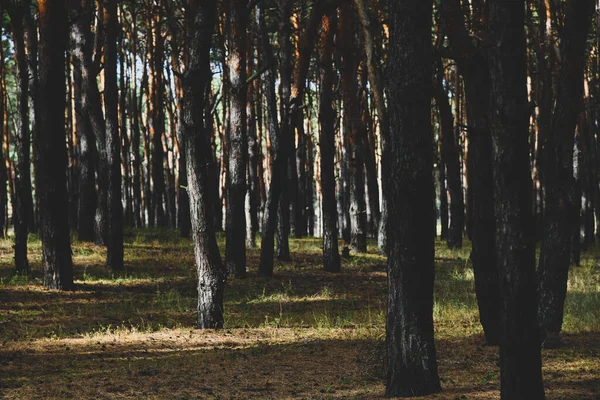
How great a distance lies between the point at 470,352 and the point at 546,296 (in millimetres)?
1392

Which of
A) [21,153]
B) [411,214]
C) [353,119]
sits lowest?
[411,214]

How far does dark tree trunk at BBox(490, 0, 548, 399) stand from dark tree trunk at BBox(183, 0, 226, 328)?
5.38 m

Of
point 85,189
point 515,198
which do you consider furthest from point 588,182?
point 515,198

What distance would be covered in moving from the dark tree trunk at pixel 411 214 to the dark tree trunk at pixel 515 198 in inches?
39.2

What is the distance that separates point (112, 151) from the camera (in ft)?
51.9

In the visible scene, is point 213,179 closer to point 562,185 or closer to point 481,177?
point 562,185

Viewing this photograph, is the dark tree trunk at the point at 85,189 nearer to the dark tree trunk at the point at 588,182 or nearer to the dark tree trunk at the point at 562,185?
the dark tree trunk at the point at 562,185

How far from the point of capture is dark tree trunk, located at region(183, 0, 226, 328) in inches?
394

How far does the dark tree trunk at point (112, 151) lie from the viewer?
15273 millimetres

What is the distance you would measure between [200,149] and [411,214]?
4505mm

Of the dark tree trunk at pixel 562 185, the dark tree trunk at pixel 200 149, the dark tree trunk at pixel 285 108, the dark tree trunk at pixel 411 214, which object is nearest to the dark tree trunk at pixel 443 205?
the dark tree trunk at pixel 285 108

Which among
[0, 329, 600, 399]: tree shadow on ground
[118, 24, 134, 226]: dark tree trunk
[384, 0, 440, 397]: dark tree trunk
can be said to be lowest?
[0, 329, 600, 399]: tree shadow on ground

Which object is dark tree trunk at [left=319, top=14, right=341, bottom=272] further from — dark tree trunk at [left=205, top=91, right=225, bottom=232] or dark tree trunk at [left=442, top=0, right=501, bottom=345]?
dark tree trunk at [left=442, top=0, right=501, bottom=345]

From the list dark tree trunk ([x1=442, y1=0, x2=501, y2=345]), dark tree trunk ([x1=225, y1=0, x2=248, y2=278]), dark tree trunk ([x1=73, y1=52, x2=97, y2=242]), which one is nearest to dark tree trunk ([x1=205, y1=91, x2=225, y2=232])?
dark tree trunk ([x1=225, y1=0, x2=248, y2=278])
